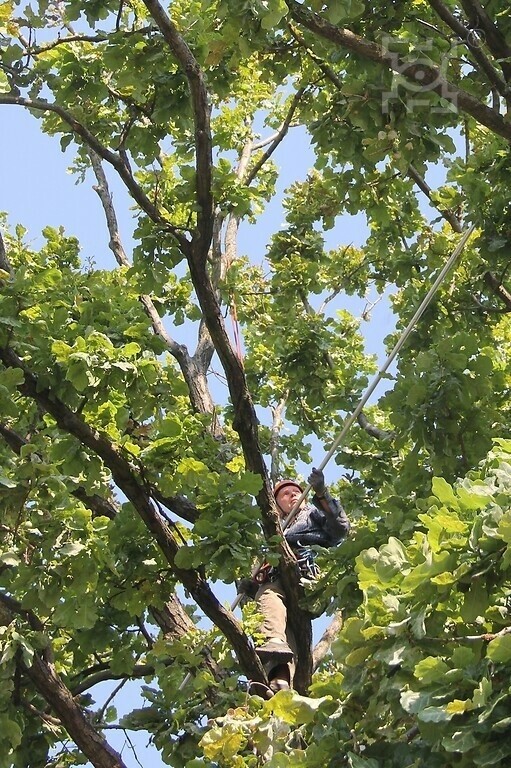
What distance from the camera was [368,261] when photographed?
927 centimetres

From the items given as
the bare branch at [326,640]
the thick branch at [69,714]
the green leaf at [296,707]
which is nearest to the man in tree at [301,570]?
the bare branch at [326,640]

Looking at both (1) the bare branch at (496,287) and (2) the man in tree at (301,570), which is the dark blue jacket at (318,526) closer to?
(2) the man in tree at (301,570)

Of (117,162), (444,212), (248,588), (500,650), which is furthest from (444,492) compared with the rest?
(444,212)

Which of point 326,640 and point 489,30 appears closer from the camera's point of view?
point 489,30

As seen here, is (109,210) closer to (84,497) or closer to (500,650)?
(84,497)

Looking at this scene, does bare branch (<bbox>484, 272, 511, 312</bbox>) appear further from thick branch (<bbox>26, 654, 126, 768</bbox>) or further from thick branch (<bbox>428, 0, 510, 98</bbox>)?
thick branch (<bbox>26, 654, 126, 768</bbox>)

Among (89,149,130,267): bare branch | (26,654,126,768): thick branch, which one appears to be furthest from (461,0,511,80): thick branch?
(89,149,130,267): bare branch

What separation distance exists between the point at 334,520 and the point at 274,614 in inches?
32.5

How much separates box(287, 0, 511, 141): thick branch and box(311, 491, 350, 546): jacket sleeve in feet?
7.99

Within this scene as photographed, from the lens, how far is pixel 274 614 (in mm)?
6023

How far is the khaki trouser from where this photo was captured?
589 centimetres

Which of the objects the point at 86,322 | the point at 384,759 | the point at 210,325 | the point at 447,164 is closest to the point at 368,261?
the point at 447,164

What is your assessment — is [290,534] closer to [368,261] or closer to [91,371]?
[91,371]

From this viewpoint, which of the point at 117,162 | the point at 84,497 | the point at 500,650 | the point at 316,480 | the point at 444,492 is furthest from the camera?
the point at 117,162
